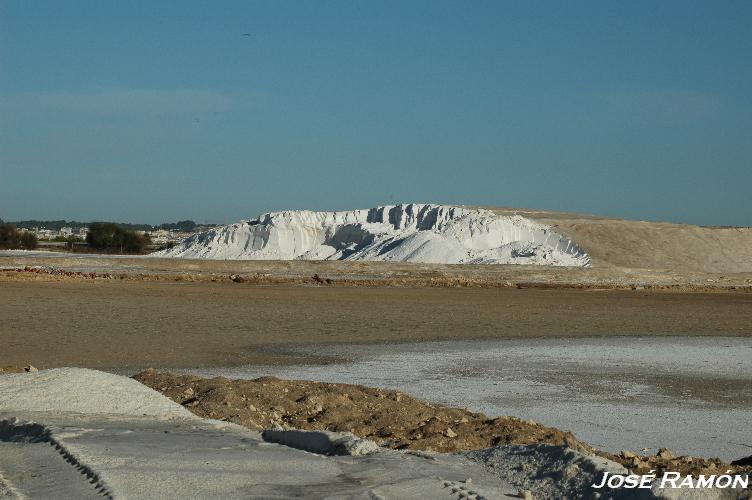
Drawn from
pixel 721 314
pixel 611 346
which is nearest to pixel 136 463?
pixel 611 346

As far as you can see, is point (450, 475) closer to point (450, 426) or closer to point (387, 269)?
point (450, 426)

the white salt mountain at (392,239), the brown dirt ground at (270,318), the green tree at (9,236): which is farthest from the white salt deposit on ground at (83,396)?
the green tree at (9,236)

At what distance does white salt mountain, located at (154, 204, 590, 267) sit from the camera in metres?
50.4

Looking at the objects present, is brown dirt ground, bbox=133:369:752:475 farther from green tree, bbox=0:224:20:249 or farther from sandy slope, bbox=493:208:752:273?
green tree, bbox=0:224:20:249

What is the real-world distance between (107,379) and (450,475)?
4.44 meters

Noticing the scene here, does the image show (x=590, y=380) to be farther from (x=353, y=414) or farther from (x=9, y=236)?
(x=9, y=236)

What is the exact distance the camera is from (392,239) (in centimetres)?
5422

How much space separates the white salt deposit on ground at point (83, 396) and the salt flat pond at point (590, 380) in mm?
3375

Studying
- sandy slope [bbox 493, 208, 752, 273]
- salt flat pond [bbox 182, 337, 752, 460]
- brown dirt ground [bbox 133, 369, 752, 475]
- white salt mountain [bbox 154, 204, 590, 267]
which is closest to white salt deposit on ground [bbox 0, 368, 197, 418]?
brown dirt ground [bbox 133, 369, 752, 475]

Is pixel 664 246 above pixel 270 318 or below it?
above

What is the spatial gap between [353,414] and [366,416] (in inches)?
6.3

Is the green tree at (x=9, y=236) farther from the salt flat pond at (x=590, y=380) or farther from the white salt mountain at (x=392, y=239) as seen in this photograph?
the salt flat pond at (x=590, y=380)

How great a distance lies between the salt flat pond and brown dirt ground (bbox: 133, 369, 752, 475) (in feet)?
2.84

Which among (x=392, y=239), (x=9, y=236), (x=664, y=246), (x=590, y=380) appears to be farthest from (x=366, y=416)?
(x=9, y=236)
